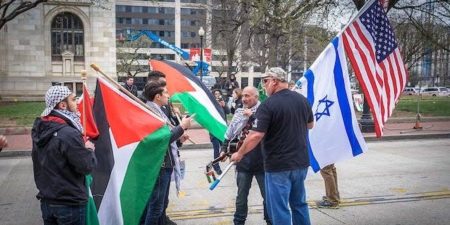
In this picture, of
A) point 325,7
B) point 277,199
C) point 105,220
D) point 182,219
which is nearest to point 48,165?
point 105,220

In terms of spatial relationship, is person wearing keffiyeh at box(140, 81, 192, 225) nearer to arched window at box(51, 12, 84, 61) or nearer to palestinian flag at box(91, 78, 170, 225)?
palestinian flag at box(91, 78, 170, 225)

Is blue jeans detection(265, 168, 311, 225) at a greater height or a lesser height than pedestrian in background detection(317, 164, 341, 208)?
greater

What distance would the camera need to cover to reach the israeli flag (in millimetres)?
5891

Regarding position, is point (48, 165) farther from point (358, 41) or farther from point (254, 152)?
point (358, 41)

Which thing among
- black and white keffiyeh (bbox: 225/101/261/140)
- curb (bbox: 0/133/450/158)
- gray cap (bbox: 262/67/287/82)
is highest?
gray cap (bbox: 262/67/287/82)

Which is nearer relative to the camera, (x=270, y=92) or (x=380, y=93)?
(x=270, y=92)

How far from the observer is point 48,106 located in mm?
3928

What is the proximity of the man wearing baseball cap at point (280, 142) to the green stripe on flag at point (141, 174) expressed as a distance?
0.83 metres

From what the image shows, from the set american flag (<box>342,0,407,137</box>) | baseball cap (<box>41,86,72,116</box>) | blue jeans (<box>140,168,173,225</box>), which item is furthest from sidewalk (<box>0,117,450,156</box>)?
baseball cap (<box>41,86,72,116</box>)

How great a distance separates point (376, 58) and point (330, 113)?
46.1 inches

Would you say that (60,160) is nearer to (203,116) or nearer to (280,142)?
(280,142)

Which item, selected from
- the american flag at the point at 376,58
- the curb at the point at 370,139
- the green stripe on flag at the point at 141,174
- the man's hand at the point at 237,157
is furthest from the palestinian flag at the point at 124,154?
the curb at the point at 370,139

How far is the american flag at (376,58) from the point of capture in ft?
20.5

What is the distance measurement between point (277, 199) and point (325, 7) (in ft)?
52.8
